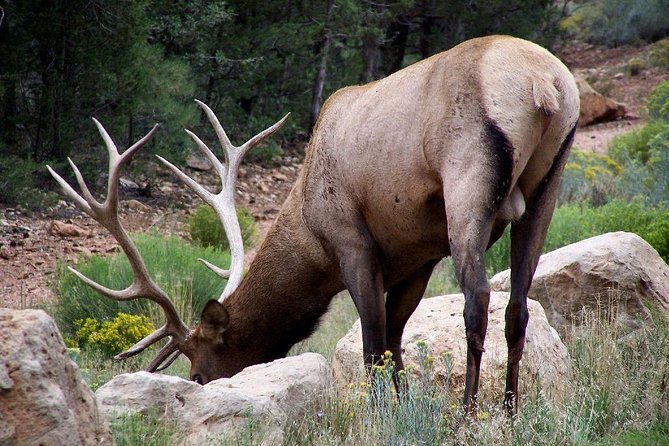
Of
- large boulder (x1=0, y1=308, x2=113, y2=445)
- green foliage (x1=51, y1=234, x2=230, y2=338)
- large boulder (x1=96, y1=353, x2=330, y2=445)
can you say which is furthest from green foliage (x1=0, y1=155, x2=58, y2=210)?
large boulder (x1=0, y1=308, x2=113, y2=445)

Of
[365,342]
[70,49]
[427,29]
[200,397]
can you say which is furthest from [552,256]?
[427,29]

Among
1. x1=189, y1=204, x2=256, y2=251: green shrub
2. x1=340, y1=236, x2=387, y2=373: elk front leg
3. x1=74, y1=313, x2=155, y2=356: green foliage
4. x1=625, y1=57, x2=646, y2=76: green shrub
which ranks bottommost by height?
x1=625, y1=57, x2=646, y2=76: green shrub

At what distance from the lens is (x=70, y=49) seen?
476 inches

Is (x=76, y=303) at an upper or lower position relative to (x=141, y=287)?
lower

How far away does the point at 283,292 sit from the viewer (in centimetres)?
645

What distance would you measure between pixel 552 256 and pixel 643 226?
2.99m

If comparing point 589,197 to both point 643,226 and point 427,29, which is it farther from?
point 427,29

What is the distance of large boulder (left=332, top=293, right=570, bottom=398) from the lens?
5.79 m

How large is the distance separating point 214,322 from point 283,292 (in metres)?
0.48

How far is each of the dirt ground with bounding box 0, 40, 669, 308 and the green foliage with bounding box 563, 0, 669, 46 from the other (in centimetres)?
861

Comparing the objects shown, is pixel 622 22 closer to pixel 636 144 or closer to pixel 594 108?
pixel 594 108

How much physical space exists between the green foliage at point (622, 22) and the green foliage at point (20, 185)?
20.3m

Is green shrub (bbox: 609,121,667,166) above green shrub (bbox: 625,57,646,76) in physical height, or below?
above

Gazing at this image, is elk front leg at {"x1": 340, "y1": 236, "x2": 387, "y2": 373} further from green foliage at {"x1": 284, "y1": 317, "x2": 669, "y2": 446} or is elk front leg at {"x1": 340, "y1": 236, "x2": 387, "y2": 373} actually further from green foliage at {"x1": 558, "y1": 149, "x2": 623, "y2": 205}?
green foliage at {"x1": 558, "y1": 149, "x2": 623, "y2": 205}
